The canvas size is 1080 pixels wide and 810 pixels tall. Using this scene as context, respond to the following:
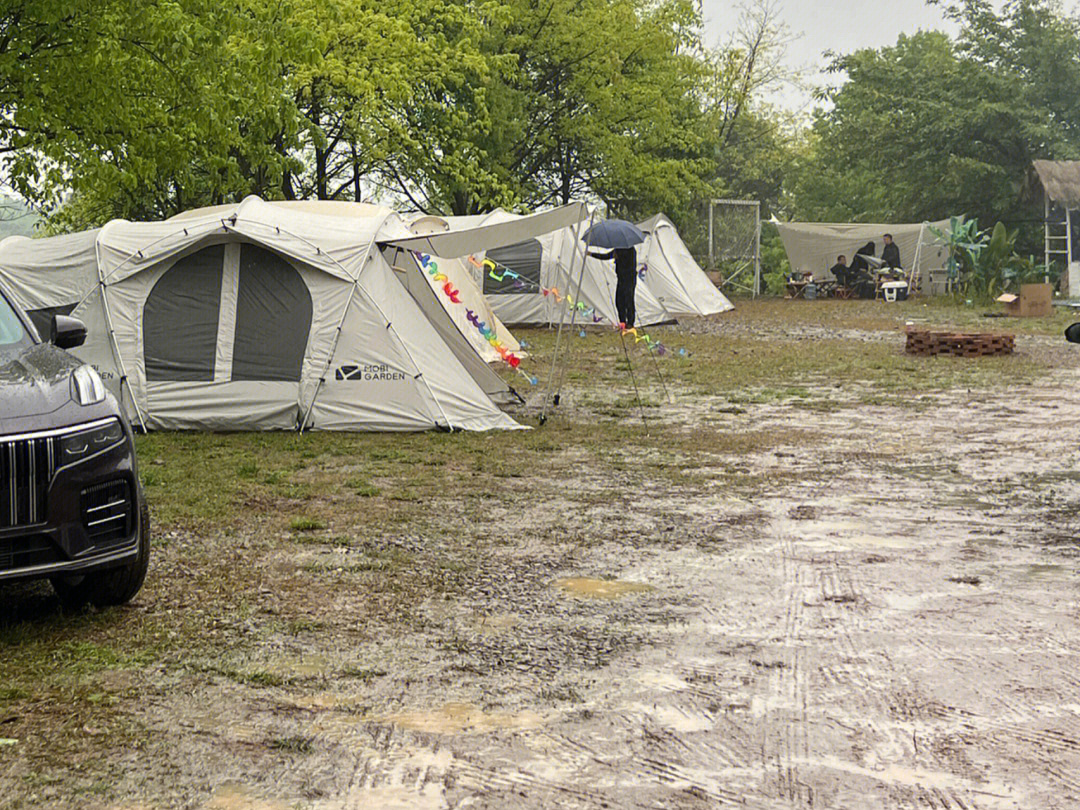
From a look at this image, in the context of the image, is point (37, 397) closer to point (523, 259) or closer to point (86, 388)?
point (86, 388)

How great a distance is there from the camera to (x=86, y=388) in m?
5.71

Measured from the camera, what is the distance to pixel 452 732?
4.48 m

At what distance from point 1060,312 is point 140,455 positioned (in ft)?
77.4

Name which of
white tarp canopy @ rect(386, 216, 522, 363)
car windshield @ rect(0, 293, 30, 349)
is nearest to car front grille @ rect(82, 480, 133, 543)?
car windshield @ rect(0, 293, 30, 349)

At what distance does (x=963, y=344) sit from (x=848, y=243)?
2060 centimetres

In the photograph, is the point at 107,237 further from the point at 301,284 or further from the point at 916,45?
the point at 916,45

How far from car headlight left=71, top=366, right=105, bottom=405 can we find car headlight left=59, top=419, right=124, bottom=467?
135 mm

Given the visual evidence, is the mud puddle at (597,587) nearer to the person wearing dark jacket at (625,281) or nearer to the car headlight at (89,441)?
the car headlight at (89,441)

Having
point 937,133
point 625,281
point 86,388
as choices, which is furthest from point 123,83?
point 937,133

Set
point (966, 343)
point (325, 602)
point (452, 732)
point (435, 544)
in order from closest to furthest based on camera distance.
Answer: point (452, 732), point (325, 602), point (435, 544), point (966, 343)

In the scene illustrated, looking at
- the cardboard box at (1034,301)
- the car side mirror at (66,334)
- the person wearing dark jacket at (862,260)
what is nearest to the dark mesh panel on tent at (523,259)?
the cardboard box at (1034,301)

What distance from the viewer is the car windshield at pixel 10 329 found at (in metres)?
6.46

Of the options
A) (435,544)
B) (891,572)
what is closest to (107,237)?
(435,544)

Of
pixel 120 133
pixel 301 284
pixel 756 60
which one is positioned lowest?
pixel 301 284
